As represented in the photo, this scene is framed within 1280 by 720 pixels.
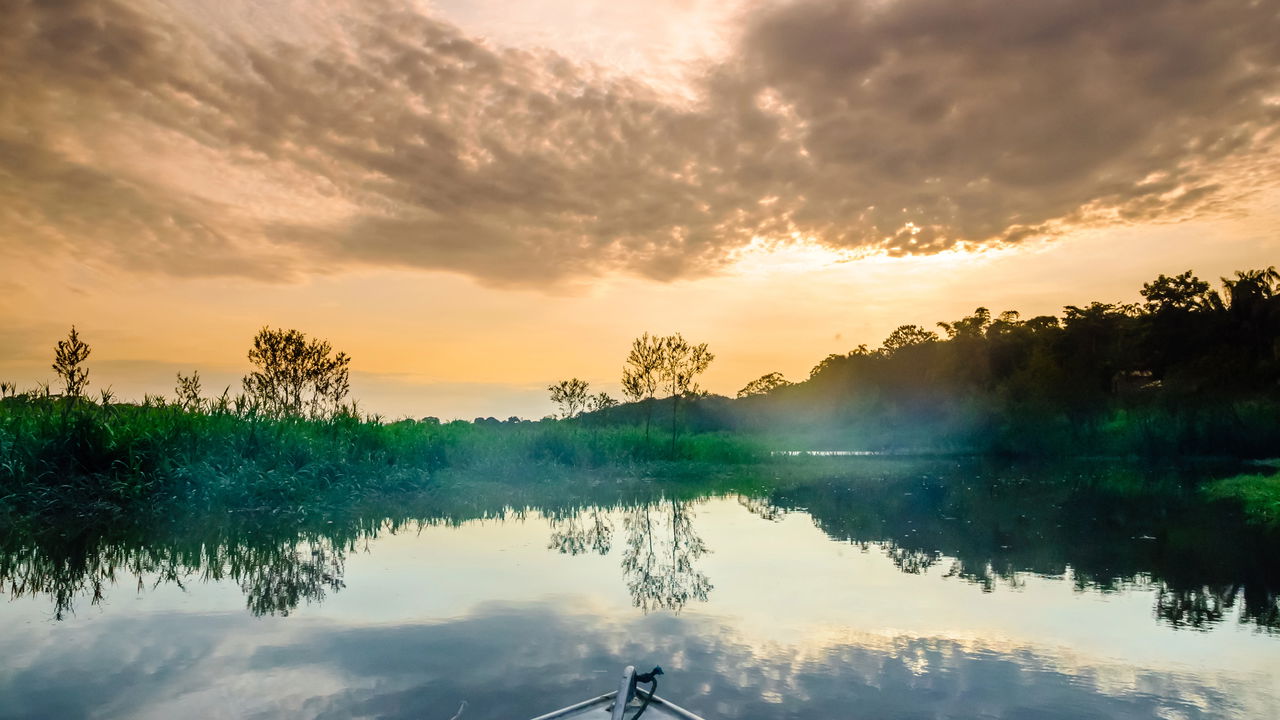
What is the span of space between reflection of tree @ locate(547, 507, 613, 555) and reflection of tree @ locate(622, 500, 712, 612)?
0.30m

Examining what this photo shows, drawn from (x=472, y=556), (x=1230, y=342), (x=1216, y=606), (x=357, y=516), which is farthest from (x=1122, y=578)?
(x=1230, y=342)

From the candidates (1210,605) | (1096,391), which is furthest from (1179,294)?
(1210,605)

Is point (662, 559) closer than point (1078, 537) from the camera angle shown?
Yes

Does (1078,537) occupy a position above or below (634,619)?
below

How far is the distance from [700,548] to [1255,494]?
1204cm

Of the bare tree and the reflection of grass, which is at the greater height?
the bare tree

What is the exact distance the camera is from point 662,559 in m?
8.55

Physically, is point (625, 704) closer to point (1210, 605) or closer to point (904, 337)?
point (1210, 605)

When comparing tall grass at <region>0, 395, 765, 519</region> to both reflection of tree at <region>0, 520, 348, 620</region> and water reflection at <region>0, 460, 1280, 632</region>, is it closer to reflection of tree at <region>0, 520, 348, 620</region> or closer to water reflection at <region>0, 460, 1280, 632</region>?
water reflection at <region>0, 460, 1280, 632</region>

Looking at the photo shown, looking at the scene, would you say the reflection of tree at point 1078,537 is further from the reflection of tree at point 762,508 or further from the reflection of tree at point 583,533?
the reflection of tree at point 583,533

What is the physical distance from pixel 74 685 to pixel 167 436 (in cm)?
908

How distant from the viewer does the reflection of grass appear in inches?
496

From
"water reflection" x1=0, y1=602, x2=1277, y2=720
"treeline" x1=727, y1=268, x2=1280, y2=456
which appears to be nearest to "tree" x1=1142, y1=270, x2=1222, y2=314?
"treeline" x1=727, y1=268, x2=1280, y2=456

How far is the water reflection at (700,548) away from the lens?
6.78 meters
